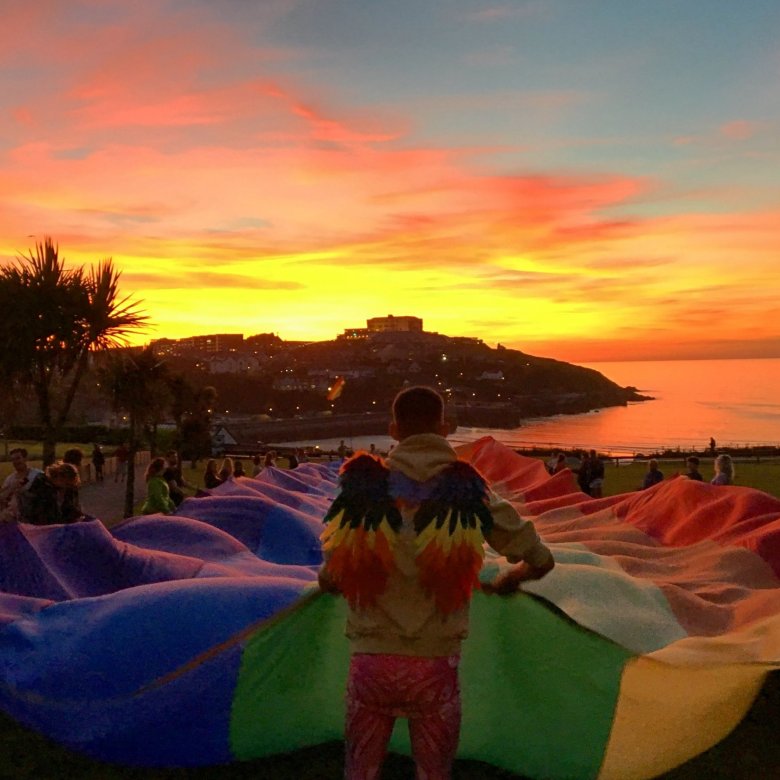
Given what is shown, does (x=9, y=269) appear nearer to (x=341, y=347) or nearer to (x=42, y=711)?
(x=42, y=711)

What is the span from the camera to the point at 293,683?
15.3 ft

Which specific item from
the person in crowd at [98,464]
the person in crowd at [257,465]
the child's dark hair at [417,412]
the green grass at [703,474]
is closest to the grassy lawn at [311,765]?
Answer: the child's dark hair at [417,412]

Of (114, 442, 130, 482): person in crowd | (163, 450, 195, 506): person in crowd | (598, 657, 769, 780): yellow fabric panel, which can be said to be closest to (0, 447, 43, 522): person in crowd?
(163, 450, 195, 506): person in crowd

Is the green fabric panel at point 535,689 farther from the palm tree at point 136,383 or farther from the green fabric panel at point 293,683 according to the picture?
the palm tree at point 136,383

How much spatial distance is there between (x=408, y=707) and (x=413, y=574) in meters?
0.48

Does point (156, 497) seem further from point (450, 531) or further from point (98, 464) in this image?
point (98, 464)

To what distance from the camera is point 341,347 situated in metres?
153

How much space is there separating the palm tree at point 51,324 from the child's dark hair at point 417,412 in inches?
547

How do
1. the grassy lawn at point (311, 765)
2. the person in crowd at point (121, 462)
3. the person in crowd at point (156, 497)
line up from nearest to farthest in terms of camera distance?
the grassy lawn at point (311, 765), the person in crowd at point (156, 497), the person in crowd at point (121, 462)

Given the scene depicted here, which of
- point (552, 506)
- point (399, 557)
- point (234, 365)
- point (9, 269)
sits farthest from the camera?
point (234, 365)

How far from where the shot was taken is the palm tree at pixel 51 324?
15328mm

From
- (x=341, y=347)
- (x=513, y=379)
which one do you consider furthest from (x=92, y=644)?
(x=513, y=379)

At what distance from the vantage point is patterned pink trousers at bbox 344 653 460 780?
2.93 meters

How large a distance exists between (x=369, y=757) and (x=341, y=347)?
5941 inches
